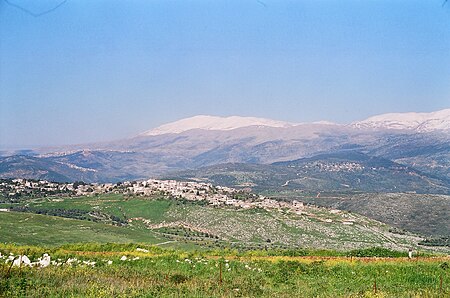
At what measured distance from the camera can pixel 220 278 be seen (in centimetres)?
2012

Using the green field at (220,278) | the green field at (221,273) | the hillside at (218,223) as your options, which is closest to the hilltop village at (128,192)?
the hillside at (218,223)

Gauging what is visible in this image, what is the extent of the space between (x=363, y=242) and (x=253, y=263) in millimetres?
107090

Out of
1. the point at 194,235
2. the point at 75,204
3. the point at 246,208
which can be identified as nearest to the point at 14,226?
the point at 194,235

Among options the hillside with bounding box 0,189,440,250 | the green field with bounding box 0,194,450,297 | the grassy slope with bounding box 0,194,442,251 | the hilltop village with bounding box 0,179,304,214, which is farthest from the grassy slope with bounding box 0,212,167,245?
the hilltop village with bounding box 0,179,304,214

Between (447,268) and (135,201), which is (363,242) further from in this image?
(447,268)

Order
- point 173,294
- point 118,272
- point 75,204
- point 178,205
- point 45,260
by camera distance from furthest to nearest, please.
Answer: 1. point 178,205
2. point 75,204
3. point 45,260
4. point 118,272
5. point 173,294

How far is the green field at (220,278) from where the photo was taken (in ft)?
55.8

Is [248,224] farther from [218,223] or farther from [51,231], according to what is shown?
[51,231]

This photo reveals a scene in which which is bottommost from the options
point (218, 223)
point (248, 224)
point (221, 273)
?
point (248, 224)

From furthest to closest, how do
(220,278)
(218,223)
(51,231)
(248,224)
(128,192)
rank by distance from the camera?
(128,192)
(218,223)
(248,224)
(51,231)
(220,278)

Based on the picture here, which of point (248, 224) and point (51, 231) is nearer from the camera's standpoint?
point (51, 231)

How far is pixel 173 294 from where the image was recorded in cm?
1688

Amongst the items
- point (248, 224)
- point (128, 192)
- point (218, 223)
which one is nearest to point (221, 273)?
point (248, 224)

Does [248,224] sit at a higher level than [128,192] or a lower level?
lower
